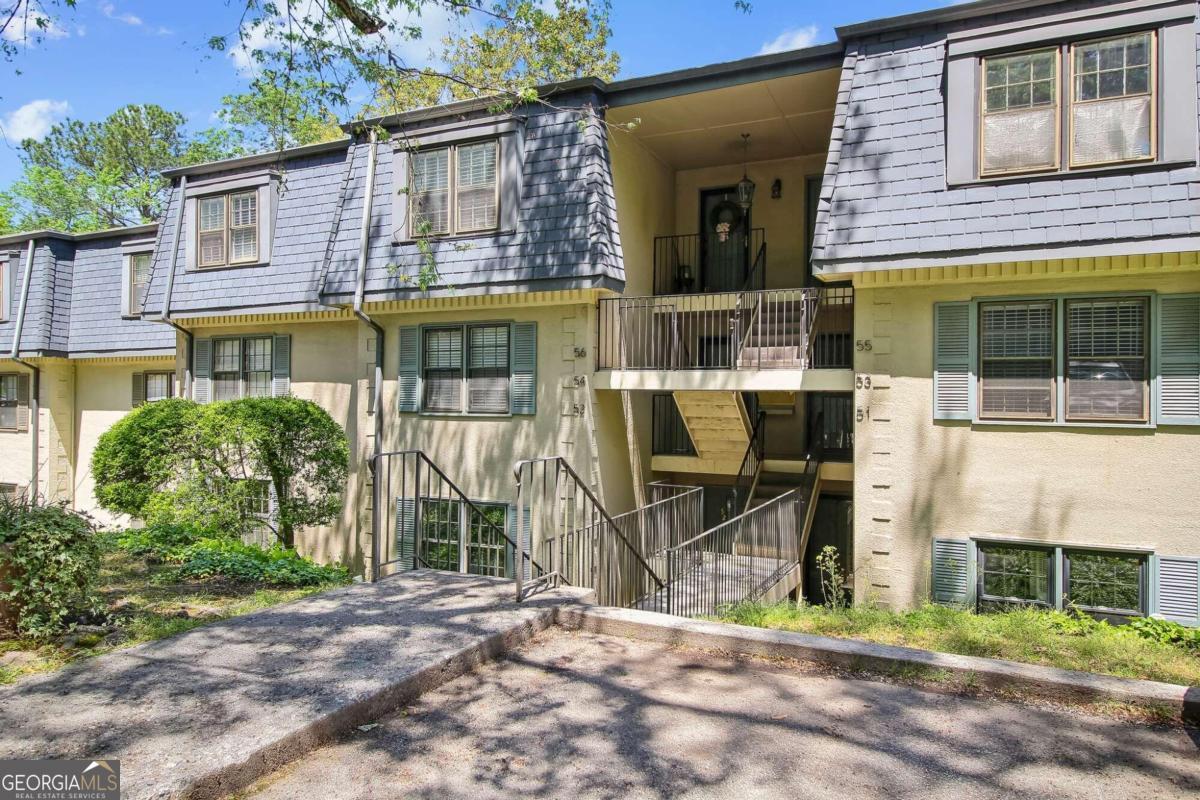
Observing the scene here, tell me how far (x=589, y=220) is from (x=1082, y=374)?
21.5 feet

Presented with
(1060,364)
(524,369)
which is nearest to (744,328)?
(524,369)

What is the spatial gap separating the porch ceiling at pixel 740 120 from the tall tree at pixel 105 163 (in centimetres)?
2418

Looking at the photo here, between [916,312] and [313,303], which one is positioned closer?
[916,312]

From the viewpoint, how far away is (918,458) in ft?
29.8

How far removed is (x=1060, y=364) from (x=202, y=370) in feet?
49.8

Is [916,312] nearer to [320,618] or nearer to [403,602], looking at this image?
[403,602]

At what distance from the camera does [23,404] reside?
64.1 feet

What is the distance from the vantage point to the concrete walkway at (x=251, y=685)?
353cm

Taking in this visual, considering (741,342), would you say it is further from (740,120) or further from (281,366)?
(281,366)

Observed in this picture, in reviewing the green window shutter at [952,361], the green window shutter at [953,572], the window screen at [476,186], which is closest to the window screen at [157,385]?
the window screen at [476,186]

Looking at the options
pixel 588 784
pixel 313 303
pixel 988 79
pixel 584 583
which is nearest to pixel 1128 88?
pixel 988 79

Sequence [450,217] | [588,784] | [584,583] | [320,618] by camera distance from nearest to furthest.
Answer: [588,784], [320,618], [584,583], [450,217]

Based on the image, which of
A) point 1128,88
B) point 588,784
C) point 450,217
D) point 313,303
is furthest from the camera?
point 313,303

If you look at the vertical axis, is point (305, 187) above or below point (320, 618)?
above
